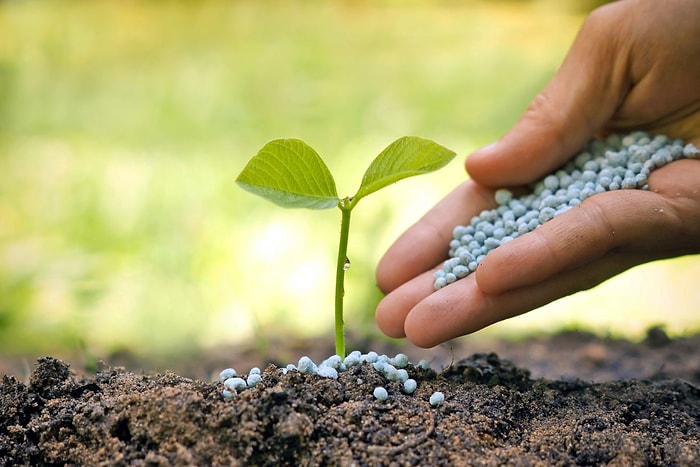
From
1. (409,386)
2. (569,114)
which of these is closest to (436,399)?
(409,386)

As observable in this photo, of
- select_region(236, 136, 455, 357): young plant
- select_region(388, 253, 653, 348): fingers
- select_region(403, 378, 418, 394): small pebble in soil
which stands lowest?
select_region(403, 378, 418, 394): small pebble in soil

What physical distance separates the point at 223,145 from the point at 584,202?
2.40 m

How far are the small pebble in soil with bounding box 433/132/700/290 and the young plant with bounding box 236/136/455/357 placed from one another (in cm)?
24

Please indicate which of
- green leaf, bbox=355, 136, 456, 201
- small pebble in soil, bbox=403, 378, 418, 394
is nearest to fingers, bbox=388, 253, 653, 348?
small pebble in soil, bbox=403, 378, 418, 394

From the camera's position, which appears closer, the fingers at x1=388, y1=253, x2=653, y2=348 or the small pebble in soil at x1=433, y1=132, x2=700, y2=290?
the fingers at x1=388, y1=253, x2=653, y2=348

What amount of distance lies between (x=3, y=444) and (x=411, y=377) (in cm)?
64

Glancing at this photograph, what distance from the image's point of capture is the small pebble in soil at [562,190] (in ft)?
4.38

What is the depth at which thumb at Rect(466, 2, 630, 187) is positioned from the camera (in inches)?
60.6

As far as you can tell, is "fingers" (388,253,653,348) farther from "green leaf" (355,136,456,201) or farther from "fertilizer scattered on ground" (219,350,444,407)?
"green leaf" (355,136,456,201)

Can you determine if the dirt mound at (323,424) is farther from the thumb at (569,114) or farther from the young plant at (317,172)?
the thumb at (569,114)

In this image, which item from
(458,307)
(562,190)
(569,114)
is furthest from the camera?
(569,114)

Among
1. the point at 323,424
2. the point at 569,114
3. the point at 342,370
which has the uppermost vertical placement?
the point at 569,114

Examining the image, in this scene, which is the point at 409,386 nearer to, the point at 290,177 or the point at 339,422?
the point at 339,422

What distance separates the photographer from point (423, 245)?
4.81 ft
